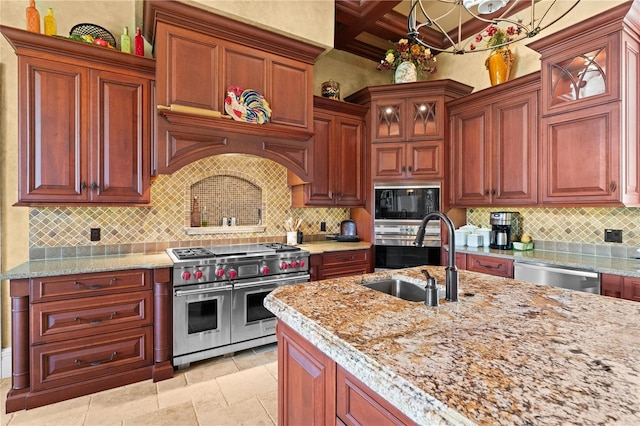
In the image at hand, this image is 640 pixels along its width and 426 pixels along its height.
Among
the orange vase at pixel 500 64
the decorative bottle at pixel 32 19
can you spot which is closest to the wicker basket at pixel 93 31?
the decorative bottle at pixel 32 19

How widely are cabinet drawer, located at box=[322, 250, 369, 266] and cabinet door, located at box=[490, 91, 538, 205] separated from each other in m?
1.44

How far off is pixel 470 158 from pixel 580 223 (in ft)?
3.75

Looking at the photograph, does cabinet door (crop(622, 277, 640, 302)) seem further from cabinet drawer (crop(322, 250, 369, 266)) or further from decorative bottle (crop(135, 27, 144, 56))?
decorative bottle (crop(135, 27, 144, 56))

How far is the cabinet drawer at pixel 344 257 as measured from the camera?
10.8 feet

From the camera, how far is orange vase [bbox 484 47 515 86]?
3268 millimetres

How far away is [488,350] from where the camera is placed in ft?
2.79

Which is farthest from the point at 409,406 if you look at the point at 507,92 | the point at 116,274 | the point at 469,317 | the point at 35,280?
the point at 507,92

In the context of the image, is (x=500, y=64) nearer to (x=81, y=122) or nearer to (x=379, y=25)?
(x=379, y=25)

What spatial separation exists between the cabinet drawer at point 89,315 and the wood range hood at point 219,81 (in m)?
1.04

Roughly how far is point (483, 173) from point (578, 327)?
8.42 feet

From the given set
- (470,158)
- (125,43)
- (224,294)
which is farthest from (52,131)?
(470,158)

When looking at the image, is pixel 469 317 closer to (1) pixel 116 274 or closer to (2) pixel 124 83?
(1) pixel 116 274

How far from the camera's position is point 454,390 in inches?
26.1

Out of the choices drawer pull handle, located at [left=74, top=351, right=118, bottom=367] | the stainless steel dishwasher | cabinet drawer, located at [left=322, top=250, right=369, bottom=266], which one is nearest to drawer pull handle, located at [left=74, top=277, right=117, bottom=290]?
drawer pull handle, located at [left=74, top=351, right=118, bottom=367]
